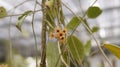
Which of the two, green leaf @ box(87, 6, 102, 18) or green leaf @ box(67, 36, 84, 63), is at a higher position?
green leaf @ box(87, 6, 102, 18)

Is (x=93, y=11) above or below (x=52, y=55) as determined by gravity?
above

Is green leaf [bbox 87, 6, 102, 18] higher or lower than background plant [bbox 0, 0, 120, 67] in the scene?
higher

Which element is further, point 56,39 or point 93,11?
point 93,11

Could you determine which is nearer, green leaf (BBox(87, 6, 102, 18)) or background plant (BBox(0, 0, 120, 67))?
background plant (BBox(0, 0, 120, 67))

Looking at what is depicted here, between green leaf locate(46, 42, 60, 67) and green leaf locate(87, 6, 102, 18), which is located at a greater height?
green leaf locate(87, 6, 102, 18)

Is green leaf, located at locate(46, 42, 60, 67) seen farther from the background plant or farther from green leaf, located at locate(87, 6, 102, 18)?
green leaf, located at locate(87, 6, 102, 18)

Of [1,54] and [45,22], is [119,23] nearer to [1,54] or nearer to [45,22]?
[1,54]

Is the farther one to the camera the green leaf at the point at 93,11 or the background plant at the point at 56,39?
the green leaf at the point at 93,11

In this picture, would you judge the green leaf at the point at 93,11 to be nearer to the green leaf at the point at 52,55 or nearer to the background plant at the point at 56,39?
the background plant at the point at 56,39

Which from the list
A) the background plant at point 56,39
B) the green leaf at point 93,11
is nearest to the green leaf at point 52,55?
the background plant at point 56,39

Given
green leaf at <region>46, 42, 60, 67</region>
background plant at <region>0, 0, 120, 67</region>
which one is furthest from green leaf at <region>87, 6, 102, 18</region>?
green leaf at <region>46, 42, 60, 67</region>

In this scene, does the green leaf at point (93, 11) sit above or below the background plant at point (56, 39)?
above
